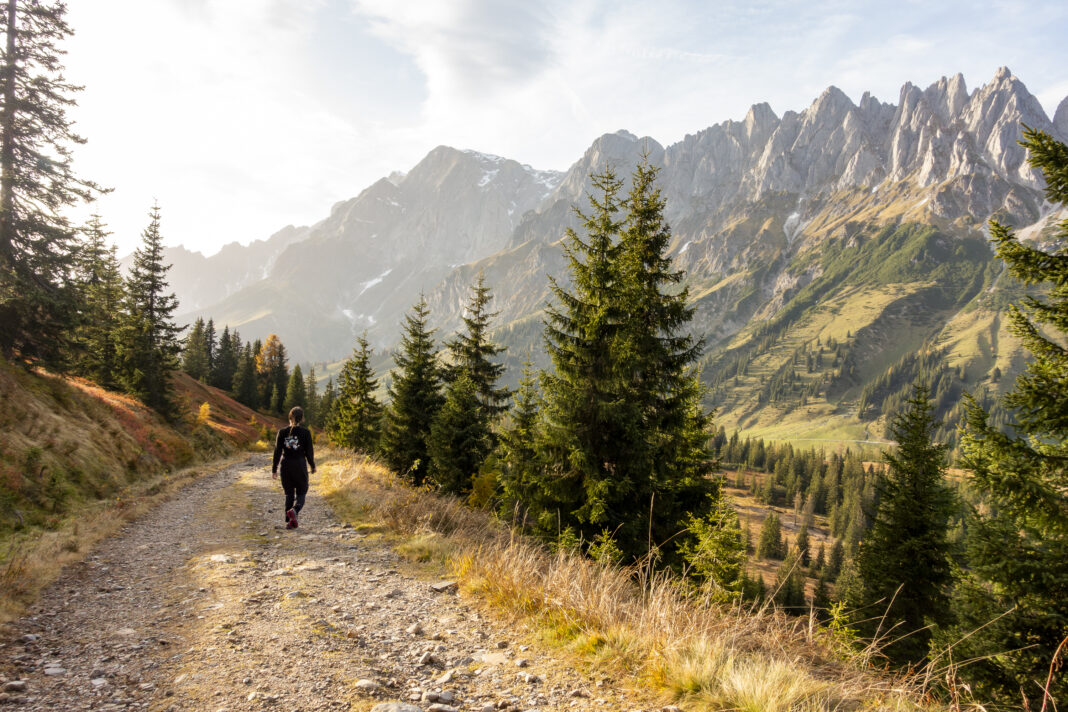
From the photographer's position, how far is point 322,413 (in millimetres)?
79062

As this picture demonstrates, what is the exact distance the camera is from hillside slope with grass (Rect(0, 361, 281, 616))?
854cm

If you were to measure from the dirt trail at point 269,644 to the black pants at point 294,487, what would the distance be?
248 cm

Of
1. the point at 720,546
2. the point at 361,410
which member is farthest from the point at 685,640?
the point at 361,410

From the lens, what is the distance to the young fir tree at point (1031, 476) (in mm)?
8578

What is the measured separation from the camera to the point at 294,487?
1145 cm

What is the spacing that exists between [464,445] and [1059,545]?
19.6 m

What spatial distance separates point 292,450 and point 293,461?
27 cm

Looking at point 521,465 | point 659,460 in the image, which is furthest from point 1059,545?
point 521,465

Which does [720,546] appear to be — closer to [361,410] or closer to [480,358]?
[480,358]

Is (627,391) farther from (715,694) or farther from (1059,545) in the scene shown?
(715,694)

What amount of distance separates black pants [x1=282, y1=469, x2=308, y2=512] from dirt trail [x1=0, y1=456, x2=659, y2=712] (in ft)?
8.15

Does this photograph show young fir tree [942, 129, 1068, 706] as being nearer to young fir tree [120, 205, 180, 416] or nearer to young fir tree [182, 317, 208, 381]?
young fir tree [120, 205, 180, 416]

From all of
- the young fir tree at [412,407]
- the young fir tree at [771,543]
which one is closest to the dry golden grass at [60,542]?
the young fir tree at [412,407]

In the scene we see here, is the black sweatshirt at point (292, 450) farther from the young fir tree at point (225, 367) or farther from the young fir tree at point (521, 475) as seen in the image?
the young fir tree at point (225, 367)
